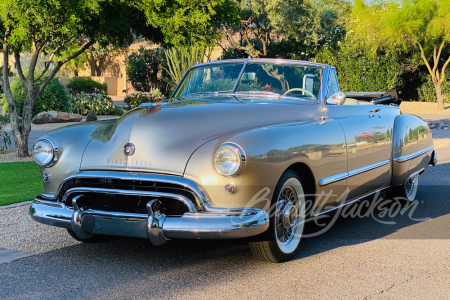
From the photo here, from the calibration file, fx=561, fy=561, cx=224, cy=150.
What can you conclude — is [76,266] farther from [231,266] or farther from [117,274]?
[231,266]

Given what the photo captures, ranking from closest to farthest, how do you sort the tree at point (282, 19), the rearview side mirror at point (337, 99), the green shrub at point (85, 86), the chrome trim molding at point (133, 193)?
the chrome trim molding at point (133, 193)
the rearview side mirror at point (337, 99)
the tree at point (282, 19)
the green shrub at point (85, 86)

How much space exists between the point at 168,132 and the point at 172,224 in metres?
0.77

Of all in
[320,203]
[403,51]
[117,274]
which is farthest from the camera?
[403,51]

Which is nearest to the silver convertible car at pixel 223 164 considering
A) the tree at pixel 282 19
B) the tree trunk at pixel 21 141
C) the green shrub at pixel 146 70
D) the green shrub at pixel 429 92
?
the tree trunk at pixel 21 141

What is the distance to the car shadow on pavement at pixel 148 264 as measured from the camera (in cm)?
385

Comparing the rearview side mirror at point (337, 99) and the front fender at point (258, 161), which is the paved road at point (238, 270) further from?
the rearview side mirror at point (337, 99)

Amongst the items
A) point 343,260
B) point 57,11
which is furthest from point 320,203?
point 57,11

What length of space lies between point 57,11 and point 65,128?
4.69 metres

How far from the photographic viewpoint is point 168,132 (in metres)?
4.28

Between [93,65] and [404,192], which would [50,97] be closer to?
[404,192]

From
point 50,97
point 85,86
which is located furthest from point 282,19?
point 50,97

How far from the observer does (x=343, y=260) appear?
4488mm

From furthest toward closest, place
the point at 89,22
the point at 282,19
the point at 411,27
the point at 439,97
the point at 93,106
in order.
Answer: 1. the point at 282,19
2. the point at 439,97
3. the point at 411,27
4. the point at 93,106
5. the point at 89,22

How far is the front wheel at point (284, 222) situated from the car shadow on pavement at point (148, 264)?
0.13 meters
